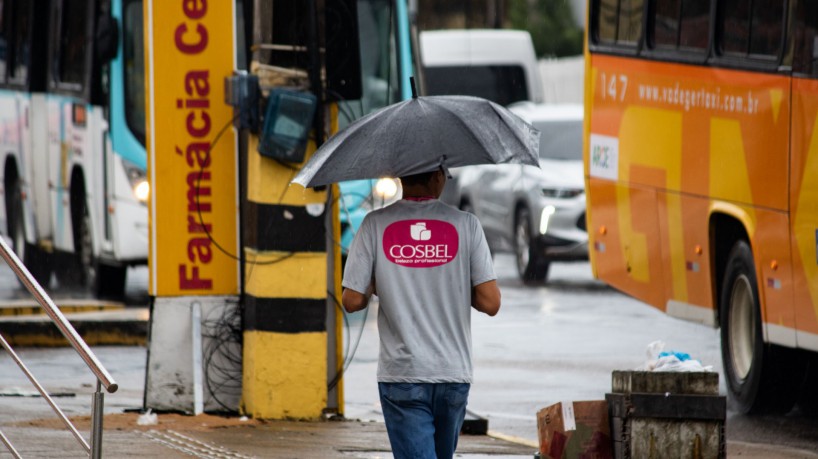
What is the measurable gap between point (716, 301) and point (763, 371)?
987 mm

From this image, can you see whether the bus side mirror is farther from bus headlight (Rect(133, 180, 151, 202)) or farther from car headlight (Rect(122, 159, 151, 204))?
bus headlight (Rect(133, 180, 151, 202))

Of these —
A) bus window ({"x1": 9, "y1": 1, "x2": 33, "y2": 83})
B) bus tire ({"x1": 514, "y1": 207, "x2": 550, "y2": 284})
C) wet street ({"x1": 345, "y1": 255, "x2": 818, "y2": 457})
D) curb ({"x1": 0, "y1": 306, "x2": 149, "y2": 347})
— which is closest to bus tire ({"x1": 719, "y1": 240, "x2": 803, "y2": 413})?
wet street ({"x1": 345, "y1": 255, "x2": 818, "y2": 457})

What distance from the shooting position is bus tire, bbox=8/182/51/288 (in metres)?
20.5

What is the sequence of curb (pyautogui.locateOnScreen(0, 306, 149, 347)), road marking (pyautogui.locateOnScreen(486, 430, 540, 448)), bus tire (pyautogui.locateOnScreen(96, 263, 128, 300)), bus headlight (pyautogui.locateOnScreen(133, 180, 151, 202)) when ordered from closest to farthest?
road marking (pyautogui.locateOnScreen(486, 430, 540, 448)) → curb (pyautogui.locateOnScreen(0, 306, 149, 347)) → bus headlight (pyautogui.locateOnScreen(133, 180, 151, 202)) → bus tire (pyautogui.locateOnScreen(96, 263, 128, 300))

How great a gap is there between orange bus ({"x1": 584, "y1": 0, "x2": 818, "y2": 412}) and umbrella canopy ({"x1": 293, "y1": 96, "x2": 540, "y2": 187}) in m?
4.14

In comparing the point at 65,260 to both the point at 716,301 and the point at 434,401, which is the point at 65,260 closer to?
the point at 716,301

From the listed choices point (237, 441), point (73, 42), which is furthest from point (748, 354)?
point (73, 42)

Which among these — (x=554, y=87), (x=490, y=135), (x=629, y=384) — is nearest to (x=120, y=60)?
(x=629, y=384)

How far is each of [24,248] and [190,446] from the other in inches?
492

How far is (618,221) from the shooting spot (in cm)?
1380

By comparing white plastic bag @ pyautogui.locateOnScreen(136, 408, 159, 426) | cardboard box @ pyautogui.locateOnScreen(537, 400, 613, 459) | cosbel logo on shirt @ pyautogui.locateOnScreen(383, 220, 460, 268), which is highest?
cosbel logo on shirt @ pyautogui.locateOnScreen(383, 220, 460, 268)

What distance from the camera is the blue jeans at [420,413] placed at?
5992 millimetres

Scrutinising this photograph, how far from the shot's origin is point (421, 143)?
6.15m

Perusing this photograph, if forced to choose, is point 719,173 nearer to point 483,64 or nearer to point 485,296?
point 485,296
